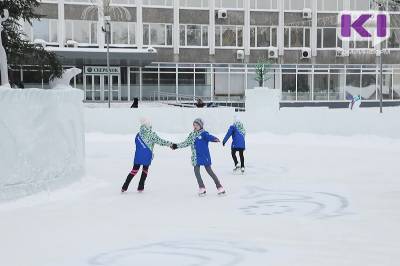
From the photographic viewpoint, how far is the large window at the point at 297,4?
45844 millimetres

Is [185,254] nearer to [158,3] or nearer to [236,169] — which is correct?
[236,169]

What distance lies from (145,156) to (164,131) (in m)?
14.2

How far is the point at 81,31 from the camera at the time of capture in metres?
41.7

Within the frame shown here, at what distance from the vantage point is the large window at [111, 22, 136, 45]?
4241 cm

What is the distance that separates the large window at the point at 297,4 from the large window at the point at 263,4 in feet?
3.16

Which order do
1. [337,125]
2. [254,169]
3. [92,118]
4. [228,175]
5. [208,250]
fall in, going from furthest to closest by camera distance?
[92,118] < [337,125] < [254,169] < [228,175] < [208,250]

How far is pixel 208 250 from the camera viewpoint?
20.6 feet

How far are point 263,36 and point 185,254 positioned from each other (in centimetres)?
4070

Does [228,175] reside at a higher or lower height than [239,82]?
lower

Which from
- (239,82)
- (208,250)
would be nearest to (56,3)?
(239,82)

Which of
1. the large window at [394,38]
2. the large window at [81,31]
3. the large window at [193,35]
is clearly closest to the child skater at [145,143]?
the large window at [81,31]

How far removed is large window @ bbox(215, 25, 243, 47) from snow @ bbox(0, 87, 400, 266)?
28144mm

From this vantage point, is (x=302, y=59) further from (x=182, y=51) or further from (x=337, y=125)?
(x=337, y=125)

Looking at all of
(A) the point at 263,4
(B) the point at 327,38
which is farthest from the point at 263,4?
(B) the point at 327,38
